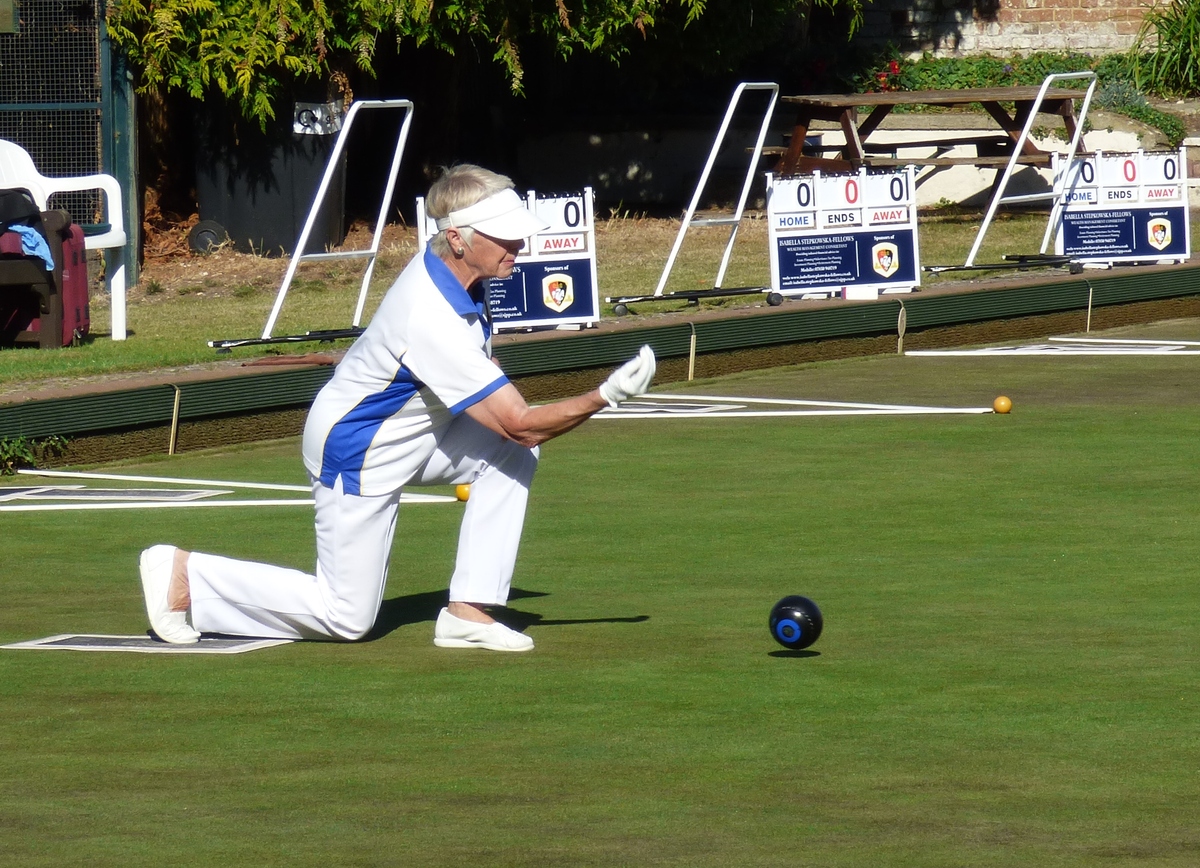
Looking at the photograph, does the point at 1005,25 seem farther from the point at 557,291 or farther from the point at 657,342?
the point at 657,342

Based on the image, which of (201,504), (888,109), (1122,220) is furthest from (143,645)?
(888,109)

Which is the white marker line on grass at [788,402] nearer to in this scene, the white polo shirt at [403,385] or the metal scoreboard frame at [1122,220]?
the white polo shirt at [403,385]

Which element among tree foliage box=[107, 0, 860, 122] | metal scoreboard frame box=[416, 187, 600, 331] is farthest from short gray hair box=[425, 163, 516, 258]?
tree foliage box=[107, 0, 860, 122]

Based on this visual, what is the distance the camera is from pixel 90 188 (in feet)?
42.5

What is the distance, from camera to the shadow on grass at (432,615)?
568 centimetres

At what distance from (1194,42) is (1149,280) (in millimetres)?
9246

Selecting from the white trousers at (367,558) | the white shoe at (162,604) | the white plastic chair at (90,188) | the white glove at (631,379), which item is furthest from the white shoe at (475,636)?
the white plastic chair at (90,188)

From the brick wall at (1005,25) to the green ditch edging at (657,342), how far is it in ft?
31.4

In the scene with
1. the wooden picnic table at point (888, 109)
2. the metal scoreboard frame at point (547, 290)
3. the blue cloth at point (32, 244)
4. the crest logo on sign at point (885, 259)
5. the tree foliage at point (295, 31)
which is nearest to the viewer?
the blue cloth at point (32, 244)

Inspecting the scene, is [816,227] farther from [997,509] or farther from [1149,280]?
[997,509]

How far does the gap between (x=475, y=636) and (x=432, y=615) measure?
0.59 metres

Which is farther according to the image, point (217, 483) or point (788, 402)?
point (788, 402)

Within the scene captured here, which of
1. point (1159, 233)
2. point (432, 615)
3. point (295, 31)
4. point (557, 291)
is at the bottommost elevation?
point (432, 615)

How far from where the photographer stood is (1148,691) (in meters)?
4.67
